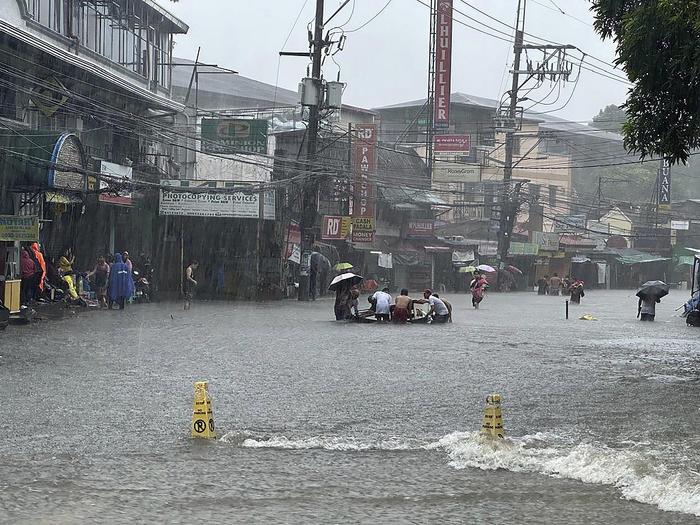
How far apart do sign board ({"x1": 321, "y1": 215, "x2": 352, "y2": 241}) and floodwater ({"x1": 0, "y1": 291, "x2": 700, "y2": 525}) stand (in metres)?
20.1

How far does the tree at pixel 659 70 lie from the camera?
1183 cm

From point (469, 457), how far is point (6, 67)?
21448 millimetres

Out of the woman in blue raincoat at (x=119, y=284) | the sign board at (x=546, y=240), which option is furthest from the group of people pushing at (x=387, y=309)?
the sign board at (x=546, y=240)

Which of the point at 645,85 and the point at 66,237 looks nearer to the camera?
the point at 645,85

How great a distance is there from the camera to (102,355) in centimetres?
1644

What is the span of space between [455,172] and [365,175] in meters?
11.8

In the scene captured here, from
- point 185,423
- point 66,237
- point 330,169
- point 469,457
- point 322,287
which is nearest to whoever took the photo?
point 469,457

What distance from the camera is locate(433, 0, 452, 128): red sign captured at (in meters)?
47.8

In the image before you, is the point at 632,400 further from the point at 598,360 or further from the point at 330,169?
the point at 330,169

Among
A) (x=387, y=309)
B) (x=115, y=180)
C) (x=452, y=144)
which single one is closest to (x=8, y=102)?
(x=115, y=180)

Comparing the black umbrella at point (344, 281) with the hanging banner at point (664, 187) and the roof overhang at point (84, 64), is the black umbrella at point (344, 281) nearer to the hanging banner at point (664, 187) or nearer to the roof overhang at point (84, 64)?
the roof overhang at point (84, 64)

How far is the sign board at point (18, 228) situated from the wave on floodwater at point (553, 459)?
14828mm

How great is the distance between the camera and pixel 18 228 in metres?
22.7

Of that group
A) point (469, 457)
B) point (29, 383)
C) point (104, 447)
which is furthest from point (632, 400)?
point (29, 383)
